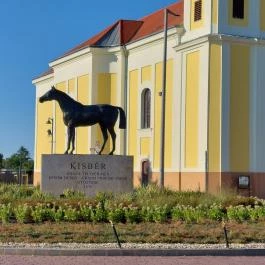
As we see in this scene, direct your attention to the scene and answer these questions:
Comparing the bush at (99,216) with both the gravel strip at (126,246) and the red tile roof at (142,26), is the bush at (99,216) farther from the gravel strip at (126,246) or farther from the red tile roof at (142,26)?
the red tile roof at (142,26)

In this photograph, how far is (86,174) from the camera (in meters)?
32.2

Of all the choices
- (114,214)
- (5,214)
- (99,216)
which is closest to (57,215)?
(99,216)

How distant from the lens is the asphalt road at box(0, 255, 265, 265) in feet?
54.2

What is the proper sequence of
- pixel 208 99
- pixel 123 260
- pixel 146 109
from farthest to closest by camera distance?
pixel 146 109, pixel 208 99, pixel 123 260

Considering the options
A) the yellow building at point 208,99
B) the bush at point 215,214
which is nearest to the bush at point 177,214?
the bush at point 215,214

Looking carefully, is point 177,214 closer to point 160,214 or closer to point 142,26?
point 160,214

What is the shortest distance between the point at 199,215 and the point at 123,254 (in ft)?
22.2

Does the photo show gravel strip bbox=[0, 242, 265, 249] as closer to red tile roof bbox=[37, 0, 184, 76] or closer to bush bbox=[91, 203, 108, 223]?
bush bbox=[91, 203, 108, 223]

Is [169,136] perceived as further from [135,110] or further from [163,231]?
[163,231]

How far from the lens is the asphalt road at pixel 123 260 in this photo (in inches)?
650

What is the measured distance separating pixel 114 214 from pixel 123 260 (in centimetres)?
647

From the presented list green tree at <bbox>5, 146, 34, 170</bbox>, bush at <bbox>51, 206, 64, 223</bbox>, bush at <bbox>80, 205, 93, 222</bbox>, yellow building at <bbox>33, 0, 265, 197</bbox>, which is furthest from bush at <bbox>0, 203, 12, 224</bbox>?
green tree at <bbox>5, 146, 34, 170</bbox>

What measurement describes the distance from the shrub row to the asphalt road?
5897 mm

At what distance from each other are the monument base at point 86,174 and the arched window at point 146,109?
2327 cm
